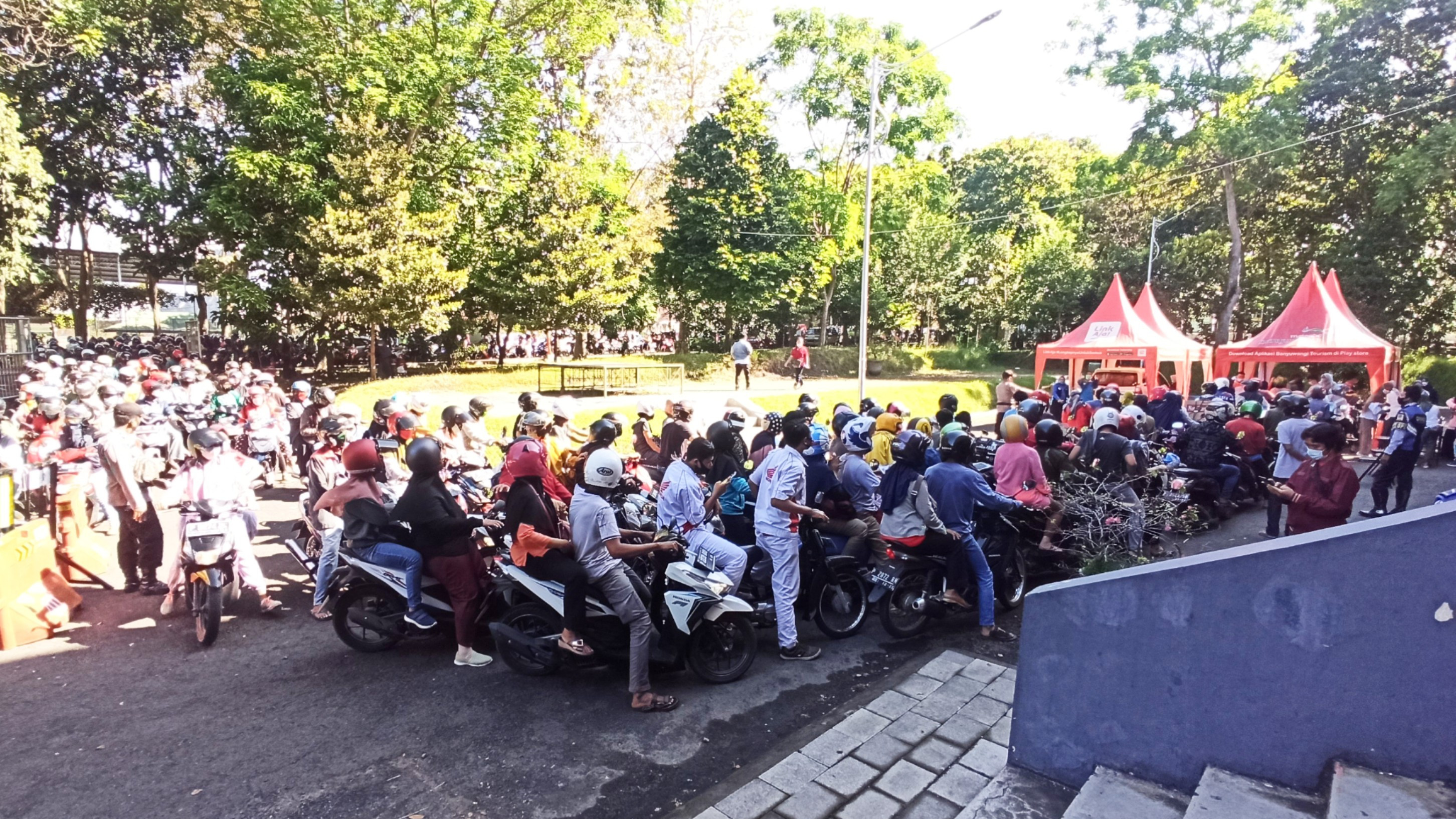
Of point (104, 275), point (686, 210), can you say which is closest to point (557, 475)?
point (686, 210)

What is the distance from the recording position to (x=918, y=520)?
5578 mm

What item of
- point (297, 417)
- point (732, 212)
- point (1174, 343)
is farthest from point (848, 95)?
point (297, 417)

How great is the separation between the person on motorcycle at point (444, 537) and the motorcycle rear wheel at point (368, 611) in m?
0.46

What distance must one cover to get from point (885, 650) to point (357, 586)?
3.97 m

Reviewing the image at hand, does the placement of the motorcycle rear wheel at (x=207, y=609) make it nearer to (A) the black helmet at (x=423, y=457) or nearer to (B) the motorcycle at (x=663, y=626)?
(A) the black helmet at (x=423, y=457)

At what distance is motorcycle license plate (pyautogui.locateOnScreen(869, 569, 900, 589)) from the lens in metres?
5.66

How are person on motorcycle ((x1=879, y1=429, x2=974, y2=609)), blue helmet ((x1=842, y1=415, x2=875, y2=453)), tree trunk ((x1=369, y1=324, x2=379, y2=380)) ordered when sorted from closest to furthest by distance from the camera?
person on motorcycle ((x1=879, y1=429, x2=974, y2=609)) → blue helmet ((x1=842, y1=415, x2=875, y2=453)) → tree trunk ((x1=369, y1=324, x2=379, y2=380))

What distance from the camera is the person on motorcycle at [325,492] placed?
5855 mm

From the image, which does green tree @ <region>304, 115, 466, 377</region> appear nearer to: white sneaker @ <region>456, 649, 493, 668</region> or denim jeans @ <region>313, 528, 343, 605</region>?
denim jeans @ <region>313, 528, 343, 605</region>

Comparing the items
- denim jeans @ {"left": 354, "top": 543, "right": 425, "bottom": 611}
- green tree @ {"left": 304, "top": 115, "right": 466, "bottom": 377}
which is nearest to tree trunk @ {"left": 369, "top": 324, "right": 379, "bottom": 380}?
green tree @ {"left": 304, "top": 115, "right": 466, "bottom": 377}

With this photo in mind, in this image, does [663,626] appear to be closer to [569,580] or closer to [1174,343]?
[569,580]

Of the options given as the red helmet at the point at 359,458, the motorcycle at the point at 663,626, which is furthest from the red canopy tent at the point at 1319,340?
the red helmet at the point at 359,458

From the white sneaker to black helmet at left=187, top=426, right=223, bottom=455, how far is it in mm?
2532

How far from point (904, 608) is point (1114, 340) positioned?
14.4 meters
